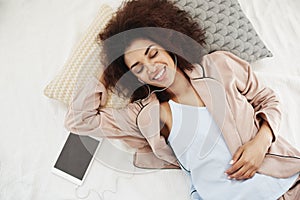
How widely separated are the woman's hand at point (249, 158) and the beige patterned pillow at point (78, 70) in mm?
379

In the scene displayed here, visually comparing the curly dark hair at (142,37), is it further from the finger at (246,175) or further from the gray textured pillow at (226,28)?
the finger at (246,175)

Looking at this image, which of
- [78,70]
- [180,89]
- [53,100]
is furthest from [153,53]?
[53,100]

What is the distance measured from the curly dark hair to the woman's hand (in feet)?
0.78

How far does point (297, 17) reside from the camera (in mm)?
1486

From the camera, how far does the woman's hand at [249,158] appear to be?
105 centimetres

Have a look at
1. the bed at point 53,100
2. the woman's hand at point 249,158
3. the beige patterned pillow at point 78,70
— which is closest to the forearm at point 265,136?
the woman's hand at point 249,158

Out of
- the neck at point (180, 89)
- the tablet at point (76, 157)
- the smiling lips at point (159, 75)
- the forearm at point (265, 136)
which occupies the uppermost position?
the smiling lips at point (159, 75)

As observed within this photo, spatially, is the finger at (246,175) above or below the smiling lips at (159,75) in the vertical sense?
below

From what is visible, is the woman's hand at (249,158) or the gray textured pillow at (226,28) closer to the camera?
the woman's hand at (249,158)

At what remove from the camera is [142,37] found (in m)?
1.04

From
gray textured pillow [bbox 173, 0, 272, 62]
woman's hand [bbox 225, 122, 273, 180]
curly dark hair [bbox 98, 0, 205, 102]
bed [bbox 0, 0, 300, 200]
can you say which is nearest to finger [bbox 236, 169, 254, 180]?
woman's hand [bbox 225, 122, 273, 180]

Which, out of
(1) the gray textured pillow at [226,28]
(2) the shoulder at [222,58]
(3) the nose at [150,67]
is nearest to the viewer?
(3) the nose at [150,67]

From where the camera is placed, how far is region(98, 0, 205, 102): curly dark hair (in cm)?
107

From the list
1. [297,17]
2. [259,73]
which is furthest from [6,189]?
[297,17]
